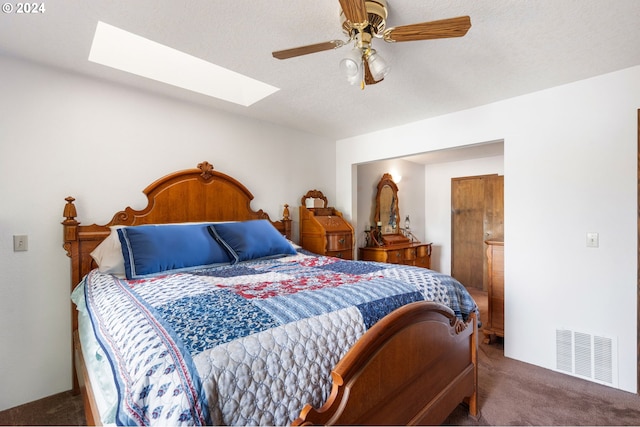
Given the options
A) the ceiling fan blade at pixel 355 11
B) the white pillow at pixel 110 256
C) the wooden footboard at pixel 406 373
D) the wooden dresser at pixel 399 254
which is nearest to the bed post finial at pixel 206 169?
the white pillow at pixel 110 256

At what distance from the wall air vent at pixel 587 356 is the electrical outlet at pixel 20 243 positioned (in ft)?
13.0

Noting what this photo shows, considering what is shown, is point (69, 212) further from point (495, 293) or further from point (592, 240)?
point (592, 240)

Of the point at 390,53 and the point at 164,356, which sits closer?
the point at 164,356

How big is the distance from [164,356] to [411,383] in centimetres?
105

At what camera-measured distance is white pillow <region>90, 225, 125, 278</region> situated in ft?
6.58

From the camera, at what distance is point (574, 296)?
236 cm

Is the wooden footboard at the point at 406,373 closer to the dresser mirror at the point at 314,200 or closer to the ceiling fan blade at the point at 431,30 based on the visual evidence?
the ceiling fan blade at the point at 431,30

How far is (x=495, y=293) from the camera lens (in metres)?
2.90

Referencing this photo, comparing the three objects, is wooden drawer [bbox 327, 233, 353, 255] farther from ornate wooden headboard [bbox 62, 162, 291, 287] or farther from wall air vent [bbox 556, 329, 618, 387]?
wall air vent [bbox 556, 329, 618, 387]

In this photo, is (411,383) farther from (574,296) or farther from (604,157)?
(604,157)

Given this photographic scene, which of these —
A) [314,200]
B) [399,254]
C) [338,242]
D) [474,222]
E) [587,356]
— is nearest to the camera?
[587,356]

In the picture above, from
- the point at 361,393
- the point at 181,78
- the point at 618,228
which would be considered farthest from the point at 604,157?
the point at 181,78

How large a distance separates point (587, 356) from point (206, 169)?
11.4 ft

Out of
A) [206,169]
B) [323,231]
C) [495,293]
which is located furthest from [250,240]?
[495,293]
